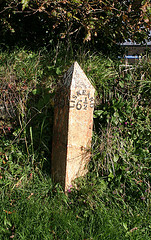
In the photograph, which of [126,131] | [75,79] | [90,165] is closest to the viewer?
[75,79]

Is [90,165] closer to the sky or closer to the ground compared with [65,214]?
closer to the sky

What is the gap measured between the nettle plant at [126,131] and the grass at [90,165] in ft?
0.04

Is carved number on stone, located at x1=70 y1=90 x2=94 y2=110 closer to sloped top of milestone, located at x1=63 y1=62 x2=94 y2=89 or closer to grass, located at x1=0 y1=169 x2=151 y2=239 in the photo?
sloped top of milestone, located at x1=63 y1=62 x2=94 y2=89

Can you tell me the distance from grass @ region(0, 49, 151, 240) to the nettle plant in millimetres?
12

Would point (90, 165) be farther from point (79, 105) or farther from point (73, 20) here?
point (73, 20)

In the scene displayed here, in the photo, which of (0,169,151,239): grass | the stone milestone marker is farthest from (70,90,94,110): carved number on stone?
(0,169,151,239): grass

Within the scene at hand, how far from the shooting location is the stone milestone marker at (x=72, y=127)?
251 cm

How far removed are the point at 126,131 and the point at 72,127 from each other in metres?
0.92

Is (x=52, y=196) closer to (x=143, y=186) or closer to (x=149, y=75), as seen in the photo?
(x=143, y=186)

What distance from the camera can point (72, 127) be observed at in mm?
2527

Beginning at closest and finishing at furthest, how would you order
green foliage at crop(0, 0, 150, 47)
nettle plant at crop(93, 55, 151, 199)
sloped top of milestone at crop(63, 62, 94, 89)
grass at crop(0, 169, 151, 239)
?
grass at crop(0, 169, 151, 239) < sloped top of milestone at crop(63, 62, 94, 89) < nettle plant at crop(93, 55, 151, 199) < green foliage at crop(0, 0, 150, 47)

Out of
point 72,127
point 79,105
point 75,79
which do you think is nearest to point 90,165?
point 72,127

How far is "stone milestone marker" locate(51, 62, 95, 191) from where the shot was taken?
2.51 metres

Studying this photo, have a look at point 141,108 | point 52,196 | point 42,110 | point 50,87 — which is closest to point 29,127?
point 42,110
